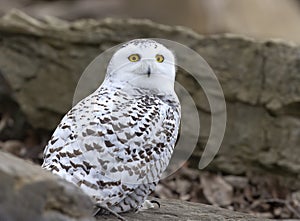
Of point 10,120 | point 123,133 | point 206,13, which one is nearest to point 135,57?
point 123,133

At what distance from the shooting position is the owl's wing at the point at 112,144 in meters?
3.57

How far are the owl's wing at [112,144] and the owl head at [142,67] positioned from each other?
0.10 metres

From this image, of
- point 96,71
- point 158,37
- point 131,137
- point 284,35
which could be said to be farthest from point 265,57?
point 284,35

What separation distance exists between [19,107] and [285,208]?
8.72 ft

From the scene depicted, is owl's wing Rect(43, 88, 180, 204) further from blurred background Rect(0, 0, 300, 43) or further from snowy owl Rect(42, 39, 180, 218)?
blurred background Rect(0, 0, 300, 43)

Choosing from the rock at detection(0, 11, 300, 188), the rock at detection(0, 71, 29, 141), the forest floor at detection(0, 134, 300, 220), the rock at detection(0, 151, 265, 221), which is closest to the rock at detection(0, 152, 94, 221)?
the rock at detection(0, 151, 265, 221)

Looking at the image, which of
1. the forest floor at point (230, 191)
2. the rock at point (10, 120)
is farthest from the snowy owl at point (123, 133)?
the rock at point (10, 120)

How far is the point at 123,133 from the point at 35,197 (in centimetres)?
102

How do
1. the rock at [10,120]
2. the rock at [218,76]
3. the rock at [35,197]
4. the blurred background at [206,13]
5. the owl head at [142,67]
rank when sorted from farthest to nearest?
1. the blurred background at [206,13]
2. the rock at [10,120]
3. the rock at [218,76]
4. the owl head at [142,67]
5. the rock at [35,197]

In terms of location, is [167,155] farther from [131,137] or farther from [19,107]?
[19,107]

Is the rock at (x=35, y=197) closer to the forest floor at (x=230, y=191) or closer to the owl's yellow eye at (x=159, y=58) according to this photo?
the owl's yellow eye at (x=159, y=58)

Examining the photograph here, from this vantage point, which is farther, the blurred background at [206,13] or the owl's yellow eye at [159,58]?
the blurred background at [206,13]

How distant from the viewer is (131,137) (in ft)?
12.2

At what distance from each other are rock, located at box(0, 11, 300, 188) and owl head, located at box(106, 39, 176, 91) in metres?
2.35
